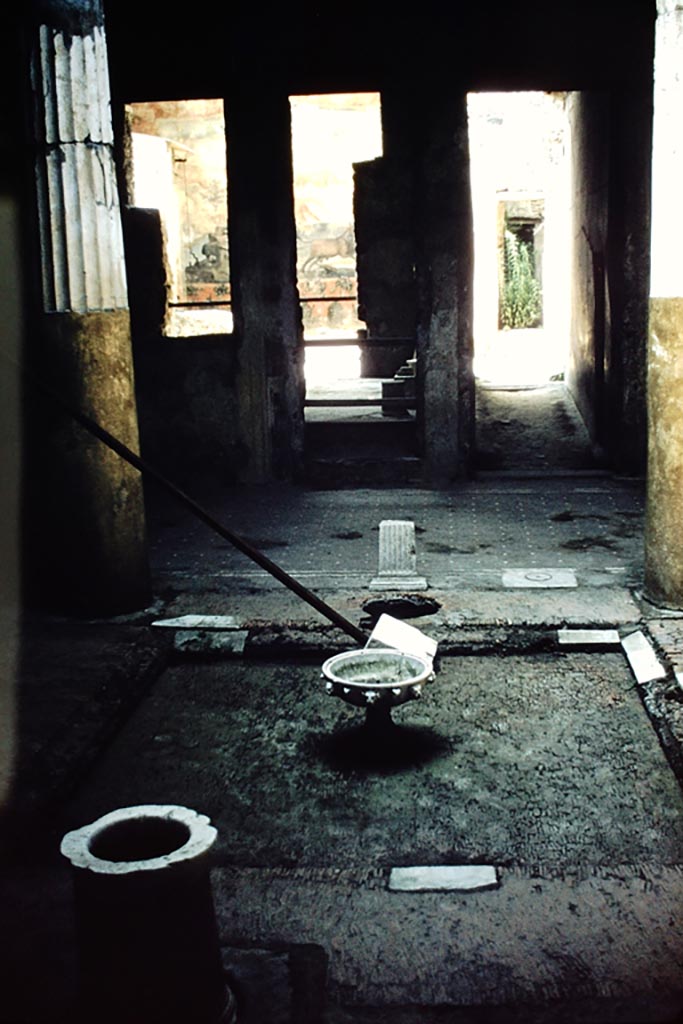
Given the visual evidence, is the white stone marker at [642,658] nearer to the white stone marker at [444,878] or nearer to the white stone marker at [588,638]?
the white stone marker at [588,638]

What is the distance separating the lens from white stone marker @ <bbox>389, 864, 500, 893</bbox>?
10.7ft

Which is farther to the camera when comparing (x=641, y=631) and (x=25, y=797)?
(x=641, y=631)

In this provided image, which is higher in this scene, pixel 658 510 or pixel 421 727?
pixel 658 510

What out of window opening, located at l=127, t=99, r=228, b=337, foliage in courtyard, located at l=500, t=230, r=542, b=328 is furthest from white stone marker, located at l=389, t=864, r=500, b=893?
window opening, located at l=127, t=99, r=228, b=337

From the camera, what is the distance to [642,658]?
4809 mm

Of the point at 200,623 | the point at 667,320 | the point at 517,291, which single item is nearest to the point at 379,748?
the point at 200,623

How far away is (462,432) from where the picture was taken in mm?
8750

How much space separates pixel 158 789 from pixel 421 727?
1191 millimetres

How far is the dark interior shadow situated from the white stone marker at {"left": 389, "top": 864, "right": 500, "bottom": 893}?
72 cm

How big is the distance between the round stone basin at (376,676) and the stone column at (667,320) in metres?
1.69

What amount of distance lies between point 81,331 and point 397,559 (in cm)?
241

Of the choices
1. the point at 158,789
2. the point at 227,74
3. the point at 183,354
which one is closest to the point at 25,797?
the point at 158,789

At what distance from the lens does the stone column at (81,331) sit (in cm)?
506

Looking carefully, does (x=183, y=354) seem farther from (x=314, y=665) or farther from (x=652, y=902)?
(x=652, y=902)
